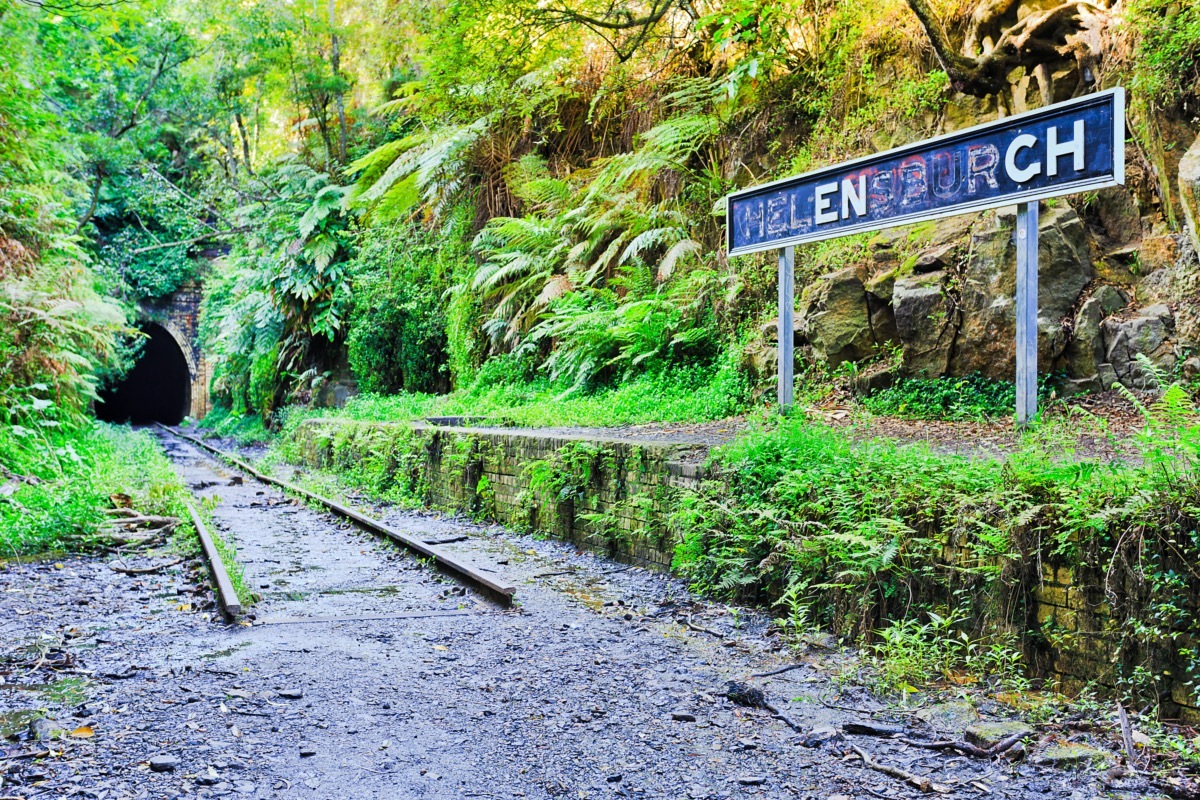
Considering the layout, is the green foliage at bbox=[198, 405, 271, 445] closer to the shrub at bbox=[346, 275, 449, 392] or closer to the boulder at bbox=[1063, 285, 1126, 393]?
the shrub at bbox=[346, 275, 449, 392]

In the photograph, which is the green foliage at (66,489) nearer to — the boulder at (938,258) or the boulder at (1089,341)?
the boulder at (938,258)

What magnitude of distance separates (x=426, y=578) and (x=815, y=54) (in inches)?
315

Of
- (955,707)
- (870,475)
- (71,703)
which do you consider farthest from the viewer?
(870,475)

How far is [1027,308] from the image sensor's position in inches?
205

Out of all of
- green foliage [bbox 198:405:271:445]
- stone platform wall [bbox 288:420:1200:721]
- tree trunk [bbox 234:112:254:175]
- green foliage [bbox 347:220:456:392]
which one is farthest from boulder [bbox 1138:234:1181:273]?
tree trunk [bbox 234:112:254:175]

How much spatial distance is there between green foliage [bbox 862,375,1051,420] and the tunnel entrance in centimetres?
3279

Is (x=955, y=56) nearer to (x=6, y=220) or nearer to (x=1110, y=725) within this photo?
(x=1110, y=725)

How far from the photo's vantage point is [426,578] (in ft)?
22.3

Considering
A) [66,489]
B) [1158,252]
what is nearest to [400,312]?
[66,489]

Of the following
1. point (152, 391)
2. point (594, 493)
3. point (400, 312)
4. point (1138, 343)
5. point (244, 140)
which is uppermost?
point (244, 140)

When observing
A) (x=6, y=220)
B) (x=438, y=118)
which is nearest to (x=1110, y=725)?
(x=6, y=220)

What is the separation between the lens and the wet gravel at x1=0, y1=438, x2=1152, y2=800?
312 cm

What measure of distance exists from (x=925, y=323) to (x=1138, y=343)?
1.71m

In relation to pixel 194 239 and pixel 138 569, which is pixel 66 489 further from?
pixel 194 239
